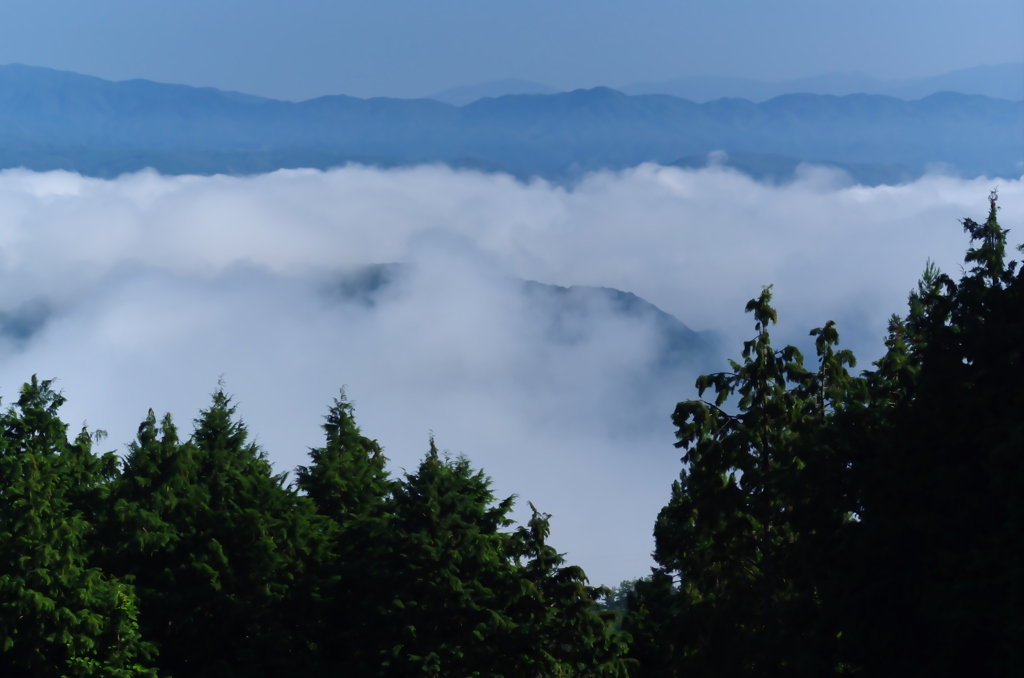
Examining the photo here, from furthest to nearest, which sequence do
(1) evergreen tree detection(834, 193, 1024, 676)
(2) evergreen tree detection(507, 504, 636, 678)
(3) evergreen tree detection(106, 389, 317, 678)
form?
(3) evergreen tree detection(106, 389, 317, 678) → (2) evergreen tree detection(507, 504, 636, 678) → (1) evergreen tree detection(834, 193, 1024, 676)

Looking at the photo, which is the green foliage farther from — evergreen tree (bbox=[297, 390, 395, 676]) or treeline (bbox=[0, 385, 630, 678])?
evergreen tree (bbox=[297, 390, 395, 676])

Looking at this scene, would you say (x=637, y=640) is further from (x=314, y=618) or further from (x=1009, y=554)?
(x=1009, y=554)

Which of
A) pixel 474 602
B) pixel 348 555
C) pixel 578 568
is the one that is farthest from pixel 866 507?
pixel 348 555

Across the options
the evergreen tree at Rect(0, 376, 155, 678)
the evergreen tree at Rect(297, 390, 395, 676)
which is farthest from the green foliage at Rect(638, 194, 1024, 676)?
the evergreen tree at Rect(0, 376, 155, 678)

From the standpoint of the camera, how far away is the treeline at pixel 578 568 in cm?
2406

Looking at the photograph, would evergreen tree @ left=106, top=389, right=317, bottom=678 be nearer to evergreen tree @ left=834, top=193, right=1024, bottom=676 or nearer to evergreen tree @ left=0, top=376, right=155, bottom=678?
evergreen tree @ left=0, top=376, right=155, bottom=678

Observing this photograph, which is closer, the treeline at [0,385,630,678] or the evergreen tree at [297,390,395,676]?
the treeline at [0,385,630,678]

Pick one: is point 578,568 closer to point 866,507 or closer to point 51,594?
point 866,507

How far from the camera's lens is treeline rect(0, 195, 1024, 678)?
2406 centimetres

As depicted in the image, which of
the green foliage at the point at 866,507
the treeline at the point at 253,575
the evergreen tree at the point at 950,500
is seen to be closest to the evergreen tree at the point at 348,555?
→ the treeline at the point at 253,575

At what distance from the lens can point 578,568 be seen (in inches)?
1180

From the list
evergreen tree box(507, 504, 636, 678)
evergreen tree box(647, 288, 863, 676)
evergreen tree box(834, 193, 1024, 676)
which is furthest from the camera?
evergreen tree box(507, 504, 636, 678)

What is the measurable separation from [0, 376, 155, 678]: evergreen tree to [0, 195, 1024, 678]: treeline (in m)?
0.08

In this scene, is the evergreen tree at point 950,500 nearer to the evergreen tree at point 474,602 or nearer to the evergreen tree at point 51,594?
the evergreen tree at point 474,602
